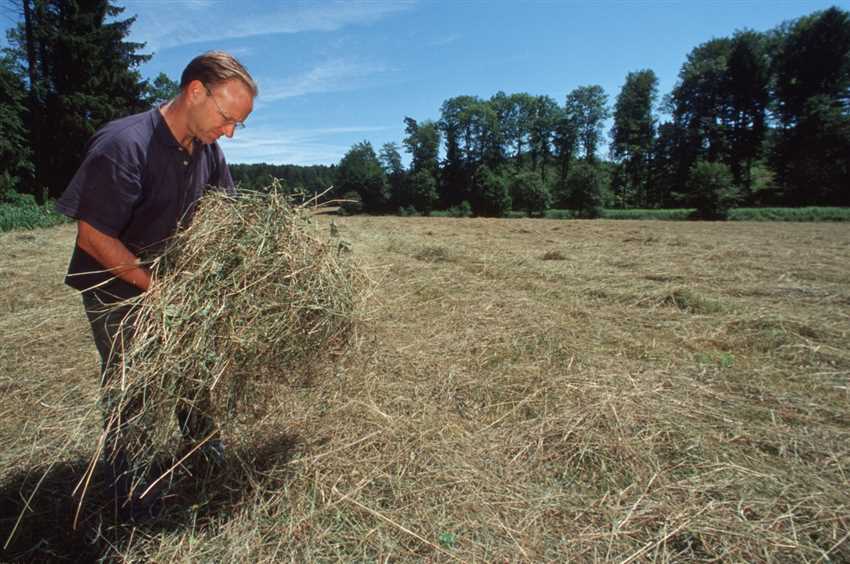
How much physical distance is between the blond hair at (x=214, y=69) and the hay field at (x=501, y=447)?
133cm

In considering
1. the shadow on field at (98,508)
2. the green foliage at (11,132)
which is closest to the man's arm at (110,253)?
the shadow on field at (98,508)

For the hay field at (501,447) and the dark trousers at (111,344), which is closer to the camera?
the dark trousers at (111,344)

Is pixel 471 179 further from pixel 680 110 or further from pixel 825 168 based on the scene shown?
pixel 825 168

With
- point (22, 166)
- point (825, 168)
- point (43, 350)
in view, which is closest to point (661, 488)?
point (43, 350)

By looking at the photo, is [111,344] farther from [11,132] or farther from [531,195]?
[531,195]

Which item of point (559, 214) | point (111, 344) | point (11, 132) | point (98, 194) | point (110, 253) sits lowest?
point (559, 214)

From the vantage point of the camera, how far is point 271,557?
1.93 meters

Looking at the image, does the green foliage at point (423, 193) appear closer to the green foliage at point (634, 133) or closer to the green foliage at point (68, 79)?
the green foliage at point (634, 133)

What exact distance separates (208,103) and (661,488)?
295 cm

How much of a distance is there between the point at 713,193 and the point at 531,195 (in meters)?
18.7

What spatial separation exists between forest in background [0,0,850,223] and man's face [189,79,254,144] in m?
0.47

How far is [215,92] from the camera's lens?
5.84 feet

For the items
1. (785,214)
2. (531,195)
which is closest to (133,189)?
(785,214)

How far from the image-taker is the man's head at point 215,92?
5.75 ft
